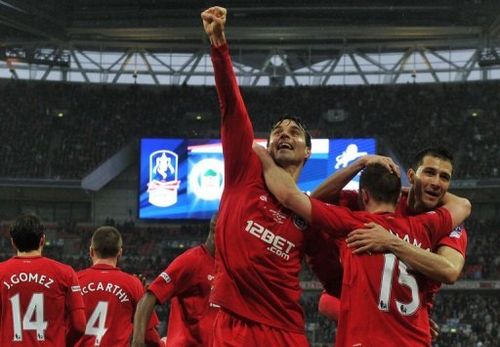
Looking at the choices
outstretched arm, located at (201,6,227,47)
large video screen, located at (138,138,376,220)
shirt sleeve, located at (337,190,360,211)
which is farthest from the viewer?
large video screen, located at (138,138,376,220)

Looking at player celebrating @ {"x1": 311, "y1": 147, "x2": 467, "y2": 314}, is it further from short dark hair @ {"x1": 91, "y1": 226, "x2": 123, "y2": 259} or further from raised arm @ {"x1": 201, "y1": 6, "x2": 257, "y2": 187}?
short dark hair @ {"x1": 91, "y1": 226, "x2": 123, "y2": 259}

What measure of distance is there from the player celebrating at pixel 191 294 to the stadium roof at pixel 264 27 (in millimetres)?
30393

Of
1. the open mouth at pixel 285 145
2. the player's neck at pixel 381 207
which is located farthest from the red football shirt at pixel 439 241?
the open mouth at pixel 285 145

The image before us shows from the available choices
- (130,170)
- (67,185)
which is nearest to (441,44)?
(130,170)

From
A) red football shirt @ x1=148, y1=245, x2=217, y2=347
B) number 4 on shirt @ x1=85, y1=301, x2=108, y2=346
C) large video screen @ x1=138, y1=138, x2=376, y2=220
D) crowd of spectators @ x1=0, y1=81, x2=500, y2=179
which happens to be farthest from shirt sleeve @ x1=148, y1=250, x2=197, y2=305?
crowd of spectators @ x1=0, y1=81, x2=500, y2=179

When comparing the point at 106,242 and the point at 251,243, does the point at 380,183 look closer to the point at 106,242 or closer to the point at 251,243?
the point at 251,243

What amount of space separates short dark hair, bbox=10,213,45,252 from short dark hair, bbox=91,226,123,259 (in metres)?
0.64

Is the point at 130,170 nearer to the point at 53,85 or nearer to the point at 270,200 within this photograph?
the point at 53,85

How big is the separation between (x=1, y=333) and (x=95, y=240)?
1028 mm

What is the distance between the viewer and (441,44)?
4009cm

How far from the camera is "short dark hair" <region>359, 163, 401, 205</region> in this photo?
4285 millimetres

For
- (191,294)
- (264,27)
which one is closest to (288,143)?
(191,294)

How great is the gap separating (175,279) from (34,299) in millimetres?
1025

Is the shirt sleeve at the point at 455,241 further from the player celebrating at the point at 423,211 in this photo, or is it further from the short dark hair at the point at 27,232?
the short dark hair at the point at 27,232
